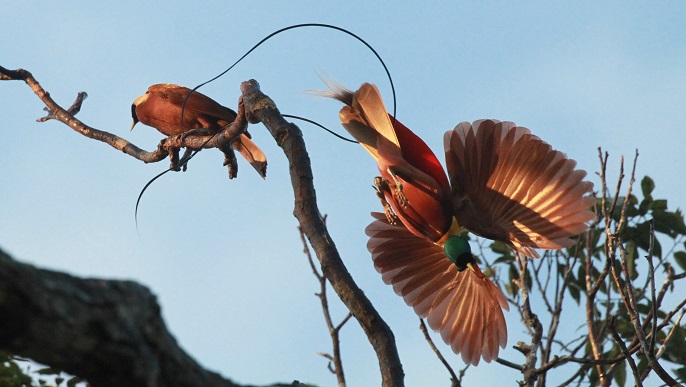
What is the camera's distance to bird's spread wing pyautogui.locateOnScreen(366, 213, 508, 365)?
286 centimetres

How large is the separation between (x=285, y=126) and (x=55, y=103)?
130 cm

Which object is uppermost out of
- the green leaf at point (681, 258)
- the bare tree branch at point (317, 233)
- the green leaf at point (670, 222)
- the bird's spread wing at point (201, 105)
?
the bird's spread wing at point (201, 105)

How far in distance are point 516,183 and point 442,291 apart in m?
0.54

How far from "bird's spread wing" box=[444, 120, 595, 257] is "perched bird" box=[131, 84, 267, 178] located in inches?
59.9

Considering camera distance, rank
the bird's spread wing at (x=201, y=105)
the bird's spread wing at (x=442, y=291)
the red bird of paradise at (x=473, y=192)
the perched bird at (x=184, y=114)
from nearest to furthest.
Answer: the red bird of paradise at (x=473, y=192) → the bird's spread wing at (x=442, y=291) → the perched bird at (x=184, y=114) → the bird's spread wing at (x=201, y=105)

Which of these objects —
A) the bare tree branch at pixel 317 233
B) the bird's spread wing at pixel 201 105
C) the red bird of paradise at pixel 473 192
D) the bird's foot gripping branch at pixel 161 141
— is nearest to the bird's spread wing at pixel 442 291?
the red bird of paradise at pixel 473 192

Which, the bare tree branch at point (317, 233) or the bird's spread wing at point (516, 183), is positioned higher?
the bird's spread wing at point (516, 183)

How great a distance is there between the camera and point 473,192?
266 cm

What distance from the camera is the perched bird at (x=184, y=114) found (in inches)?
158

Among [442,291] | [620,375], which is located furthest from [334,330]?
[620,375]

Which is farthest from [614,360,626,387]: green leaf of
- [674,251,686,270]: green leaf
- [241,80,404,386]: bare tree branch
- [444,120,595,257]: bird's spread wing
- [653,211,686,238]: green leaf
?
[241,80,404,386]: bare tree branch

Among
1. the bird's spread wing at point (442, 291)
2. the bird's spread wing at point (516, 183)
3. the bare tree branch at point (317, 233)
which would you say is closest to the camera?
the bare tree branch at point (317, 233)

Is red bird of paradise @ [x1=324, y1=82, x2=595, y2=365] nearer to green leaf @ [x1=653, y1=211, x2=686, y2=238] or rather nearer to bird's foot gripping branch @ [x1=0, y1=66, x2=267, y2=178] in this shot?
bird's foot gripping branch @ [x1=0, y1=66, x2=267, y2=178]

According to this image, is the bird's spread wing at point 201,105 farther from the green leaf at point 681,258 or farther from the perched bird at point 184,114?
the green leaf at point 681,258
